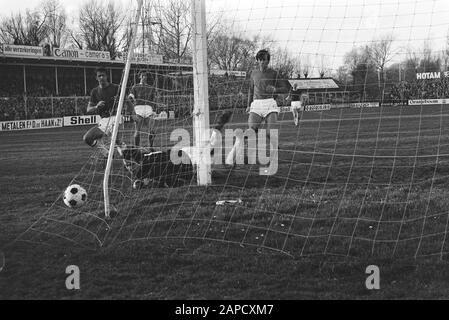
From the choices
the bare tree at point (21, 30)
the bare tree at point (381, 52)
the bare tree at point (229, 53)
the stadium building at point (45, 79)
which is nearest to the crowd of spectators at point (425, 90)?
the bare tree at point (229, 53)

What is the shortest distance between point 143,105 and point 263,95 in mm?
2682

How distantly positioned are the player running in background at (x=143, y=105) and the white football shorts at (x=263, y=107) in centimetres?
182

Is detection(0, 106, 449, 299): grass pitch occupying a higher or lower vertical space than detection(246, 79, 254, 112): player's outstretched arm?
lower

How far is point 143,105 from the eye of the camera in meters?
10.6

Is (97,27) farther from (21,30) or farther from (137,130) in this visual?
(137,130)

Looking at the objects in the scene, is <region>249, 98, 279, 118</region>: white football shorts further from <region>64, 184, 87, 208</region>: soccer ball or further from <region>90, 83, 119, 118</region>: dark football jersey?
<region>64, 184, 87, 208</region>: soccer ball

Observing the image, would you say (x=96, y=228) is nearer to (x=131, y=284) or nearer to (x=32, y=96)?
(x=131, y=284)

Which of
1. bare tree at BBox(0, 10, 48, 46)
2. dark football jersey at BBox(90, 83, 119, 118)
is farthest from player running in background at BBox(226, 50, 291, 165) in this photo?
bare tree at BBox(0, 10, 48, 46)

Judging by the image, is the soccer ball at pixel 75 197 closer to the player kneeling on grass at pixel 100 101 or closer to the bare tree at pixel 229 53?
the player kneeling on grass at pixel 100 101

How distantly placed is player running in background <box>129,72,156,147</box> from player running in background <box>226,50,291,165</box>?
1774mm

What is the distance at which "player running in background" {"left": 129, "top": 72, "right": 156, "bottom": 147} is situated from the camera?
31.9 ft

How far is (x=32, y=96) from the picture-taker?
31828 millimetres

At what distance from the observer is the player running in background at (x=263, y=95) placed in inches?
353

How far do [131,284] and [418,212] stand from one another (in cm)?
336
